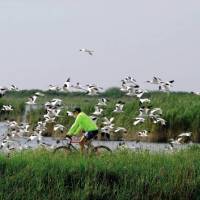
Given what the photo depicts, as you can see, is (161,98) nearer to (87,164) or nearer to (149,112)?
(149,112)

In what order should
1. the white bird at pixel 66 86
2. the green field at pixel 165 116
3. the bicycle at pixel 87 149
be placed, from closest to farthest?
the bicycle at pixel 87 149 < the white bird at pixel 66 86 < the green field at pixel 165 116

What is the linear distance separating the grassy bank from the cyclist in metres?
1.86

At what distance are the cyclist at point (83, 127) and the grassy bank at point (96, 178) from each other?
1.86 m

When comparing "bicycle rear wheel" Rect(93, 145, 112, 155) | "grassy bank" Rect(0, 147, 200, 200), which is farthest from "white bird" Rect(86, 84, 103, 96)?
"grassy bank" Rect(0, 147, 200, 200)

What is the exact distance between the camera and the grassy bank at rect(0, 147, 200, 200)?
16750mm

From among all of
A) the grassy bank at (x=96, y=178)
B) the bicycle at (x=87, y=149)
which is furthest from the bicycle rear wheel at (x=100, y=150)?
the grassy bank at (x=96, y=178)

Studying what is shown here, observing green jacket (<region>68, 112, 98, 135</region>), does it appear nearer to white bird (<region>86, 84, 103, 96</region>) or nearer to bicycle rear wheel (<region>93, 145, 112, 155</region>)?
bicycle rear wheel (<region>93, 145, 112, 155</region>)

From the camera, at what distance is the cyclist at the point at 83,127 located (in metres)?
20.3

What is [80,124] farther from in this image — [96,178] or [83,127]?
[96,178]

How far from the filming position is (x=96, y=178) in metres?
17.3

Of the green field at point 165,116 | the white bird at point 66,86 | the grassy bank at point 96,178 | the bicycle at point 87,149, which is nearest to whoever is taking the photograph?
the grassy bank at point 96,178

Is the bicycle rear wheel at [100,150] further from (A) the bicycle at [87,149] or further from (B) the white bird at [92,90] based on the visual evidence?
(B) the white bird at [92,90]

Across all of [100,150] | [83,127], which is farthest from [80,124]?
[100,150]

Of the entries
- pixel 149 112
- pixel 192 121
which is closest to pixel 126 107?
pixel 192 121
